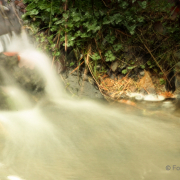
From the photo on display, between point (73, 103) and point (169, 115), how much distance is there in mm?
1585

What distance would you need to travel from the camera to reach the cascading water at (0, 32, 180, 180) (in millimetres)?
1489

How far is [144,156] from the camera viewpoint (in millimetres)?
1648

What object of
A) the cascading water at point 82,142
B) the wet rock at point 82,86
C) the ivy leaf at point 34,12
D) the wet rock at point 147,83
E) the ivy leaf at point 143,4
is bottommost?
the cascading water at point 82,142

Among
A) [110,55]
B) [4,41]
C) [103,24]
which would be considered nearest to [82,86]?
[110,55]

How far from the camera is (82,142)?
1911mm

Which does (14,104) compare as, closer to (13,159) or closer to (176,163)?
(13,159)

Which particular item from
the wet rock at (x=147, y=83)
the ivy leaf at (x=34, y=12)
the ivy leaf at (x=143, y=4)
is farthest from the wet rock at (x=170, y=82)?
the ivy leaf at (x=34, y=12)

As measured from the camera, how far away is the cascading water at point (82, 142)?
58.6 inches

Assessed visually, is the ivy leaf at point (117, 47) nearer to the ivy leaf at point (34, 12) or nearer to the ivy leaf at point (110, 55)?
the ivy leaf at point (110, 55)

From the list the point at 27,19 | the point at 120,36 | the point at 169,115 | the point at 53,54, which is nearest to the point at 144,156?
the point at 169,115

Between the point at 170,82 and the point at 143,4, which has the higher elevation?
the point at 143,4

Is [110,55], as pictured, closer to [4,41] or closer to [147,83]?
[147,83]

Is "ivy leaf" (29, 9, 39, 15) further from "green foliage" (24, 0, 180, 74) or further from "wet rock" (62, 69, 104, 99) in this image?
"wet rock" (62, 69, 104, 99)

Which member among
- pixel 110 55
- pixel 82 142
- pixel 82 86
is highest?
pixel 110 55
